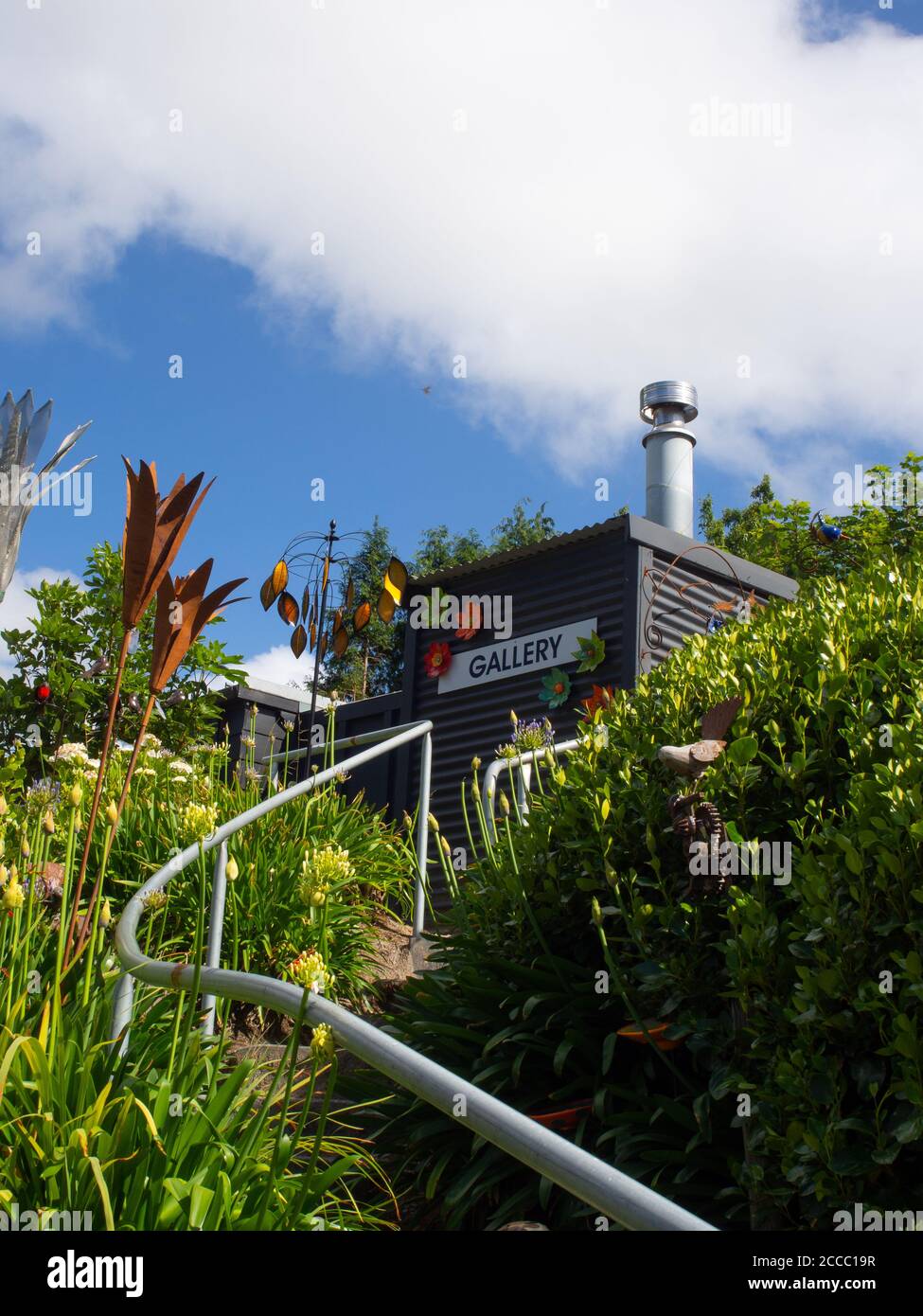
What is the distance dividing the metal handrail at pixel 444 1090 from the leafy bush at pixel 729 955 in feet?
3.41

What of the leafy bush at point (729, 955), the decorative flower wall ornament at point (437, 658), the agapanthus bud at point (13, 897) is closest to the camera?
the agapanthus bud at point (13, 897)

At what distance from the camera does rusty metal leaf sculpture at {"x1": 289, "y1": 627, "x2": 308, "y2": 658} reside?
804 cm

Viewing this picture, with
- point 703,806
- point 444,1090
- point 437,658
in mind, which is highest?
point 437,658

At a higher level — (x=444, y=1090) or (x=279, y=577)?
(x=279, y=577)

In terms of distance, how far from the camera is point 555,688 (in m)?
9.52

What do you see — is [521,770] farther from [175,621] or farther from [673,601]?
[673,601]

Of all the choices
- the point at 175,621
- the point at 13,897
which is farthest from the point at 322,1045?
the point at 175,621

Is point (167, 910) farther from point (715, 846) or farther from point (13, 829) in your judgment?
point (715, 846)

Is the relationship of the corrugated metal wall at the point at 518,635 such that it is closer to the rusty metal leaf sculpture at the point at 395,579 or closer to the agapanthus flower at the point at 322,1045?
the rusty metal leaf sculpture at the point at 395,579

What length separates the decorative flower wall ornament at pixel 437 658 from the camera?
10594 millimetres

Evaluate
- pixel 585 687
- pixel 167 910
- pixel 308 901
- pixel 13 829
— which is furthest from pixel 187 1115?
pixel 585 687

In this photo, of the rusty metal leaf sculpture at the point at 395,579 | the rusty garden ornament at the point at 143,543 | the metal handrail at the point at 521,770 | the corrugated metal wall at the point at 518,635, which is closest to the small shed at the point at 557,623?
the corrugated metal wall at the point at 518,635

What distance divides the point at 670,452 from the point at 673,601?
2.07 metres
